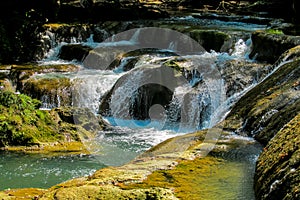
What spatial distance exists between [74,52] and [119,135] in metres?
7.65

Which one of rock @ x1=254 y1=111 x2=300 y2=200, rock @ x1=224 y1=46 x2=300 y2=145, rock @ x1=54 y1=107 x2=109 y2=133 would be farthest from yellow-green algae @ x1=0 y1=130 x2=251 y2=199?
rock @ x1=54 y1=107 x2=109 y2=133

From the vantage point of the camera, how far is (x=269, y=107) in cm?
620

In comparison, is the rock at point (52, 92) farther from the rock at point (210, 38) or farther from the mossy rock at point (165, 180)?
the mossy rock at point (165, 180)

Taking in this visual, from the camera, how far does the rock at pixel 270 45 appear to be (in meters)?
11.3

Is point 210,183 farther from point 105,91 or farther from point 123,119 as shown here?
point 105,91

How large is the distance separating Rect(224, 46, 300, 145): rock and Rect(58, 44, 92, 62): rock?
10.1m

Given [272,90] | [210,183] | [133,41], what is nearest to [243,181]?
[210,183]

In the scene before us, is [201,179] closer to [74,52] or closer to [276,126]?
[276,126]

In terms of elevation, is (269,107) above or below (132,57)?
above

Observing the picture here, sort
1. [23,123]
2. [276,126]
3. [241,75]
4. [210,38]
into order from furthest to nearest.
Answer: [210,38] → [241,75] → [23,123] → [276,126]

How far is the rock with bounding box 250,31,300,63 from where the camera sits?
11305 millimetres

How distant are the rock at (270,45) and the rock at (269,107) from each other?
13.3 ft

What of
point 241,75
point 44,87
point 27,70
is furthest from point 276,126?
point 27,70

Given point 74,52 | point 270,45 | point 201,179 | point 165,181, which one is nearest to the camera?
point 165,181
